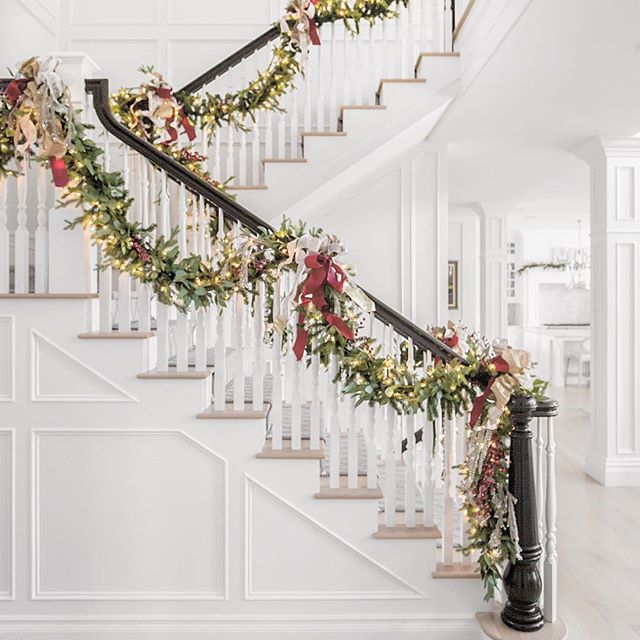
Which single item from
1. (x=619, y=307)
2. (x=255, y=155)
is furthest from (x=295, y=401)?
(x=619, y=307)

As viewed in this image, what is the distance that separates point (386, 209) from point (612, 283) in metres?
2.08

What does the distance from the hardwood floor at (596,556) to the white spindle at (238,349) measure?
1.95 m

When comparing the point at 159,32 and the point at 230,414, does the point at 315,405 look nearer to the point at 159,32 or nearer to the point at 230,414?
the point at 230,414

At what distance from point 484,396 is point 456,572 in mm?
904

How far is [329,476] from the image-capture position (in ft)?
10.2

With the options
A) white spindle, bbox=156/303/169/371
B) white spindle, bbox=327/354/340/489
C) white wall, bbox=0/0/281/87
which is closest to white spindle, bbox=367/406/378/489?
white spindle, bbox=327/354/340/489

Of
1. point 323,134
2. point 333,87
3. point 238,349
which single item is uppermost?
point 333,87

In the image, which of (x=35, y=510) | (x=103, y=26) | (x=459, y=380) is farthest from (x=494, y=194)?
(x=35, y=510)

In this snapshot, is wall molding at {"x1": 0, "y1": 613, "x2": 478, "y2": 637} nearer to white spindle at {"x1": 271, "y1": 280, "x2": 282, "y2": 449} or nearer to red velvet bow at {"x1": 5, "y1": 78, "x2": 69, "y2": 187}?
white spindle at {"x1": 271, "y1": 280, "x2": 282, "y2": 449}

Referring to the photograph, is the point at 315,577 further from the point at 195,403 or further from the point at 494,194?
the point at 494,194

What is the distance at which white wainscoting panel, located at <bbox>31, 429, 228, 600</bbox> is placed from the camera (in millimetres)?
2945

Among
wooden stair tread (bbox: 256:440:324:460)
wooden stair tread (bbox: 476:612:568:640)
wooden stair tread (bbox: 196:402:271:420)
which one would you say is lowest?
wooden stair tread (bbox: 476:612:568:640)

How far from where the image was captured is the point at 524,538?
2.66 meters

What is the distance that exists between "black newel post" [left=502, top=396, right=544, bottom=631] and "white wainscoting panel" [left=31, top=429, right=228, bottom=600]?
4.43 ft
